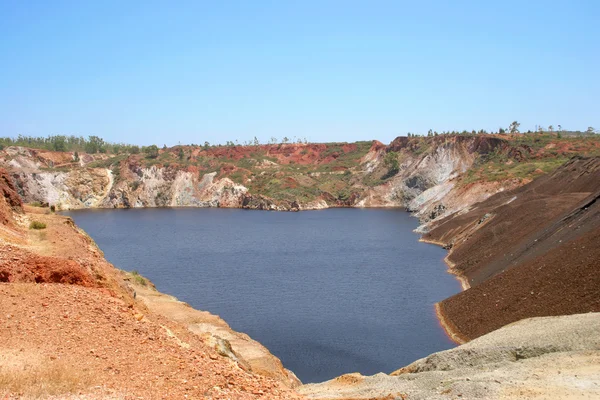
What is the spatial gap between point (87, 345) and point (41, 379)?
214 cm

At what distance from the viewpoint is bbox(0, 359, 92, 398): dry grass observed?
37.0 feet

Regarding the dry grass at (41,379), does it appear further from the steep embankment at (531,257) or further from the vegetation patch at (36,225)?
the steep embankment at (531,257)

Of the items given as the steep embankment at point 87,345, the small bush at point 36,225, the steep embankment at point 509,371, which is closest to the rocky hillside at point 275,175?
the small bush at point 36,225

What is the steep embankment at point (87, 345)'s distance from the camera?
472 inches

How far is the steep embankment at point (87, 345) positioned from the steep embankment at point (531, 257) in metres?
19.0

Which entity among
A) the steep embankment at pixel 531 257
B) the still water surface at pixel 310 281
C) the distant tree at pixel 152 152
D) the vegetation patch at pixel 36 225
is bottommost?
the still water surface at pixel 310 281

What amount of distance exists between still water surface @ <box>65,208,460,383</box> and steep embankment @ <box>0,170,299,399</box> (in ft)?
42.9

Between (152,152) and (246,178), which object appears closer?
(246,178)

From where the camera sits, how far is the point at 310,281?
4766cm

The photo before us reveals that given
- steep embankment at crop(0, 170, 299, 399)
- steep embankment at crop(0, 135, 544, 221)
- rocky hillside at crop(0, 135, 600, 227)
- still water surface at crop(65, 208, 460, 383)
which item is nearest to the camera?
steep embankment at crop(0, 170, 299, 399)

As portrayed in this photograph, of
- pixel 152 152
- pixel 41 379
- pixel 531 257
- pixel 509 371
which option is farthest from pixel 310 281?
pixel 152 152

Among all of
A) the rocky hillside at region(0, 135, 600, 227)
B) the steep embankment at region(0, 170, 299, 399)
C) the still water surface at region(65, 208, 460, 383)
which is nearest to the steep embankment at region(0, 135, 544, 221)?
the rocky hillside at region(0, 135, 600, 227)

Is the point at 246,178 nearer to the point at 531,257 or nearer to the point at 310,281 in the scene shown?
the point at 310,281

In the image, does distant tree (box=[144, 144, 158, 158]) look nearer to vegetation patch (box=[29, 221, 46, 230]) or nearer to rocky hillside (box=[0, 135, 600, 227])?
rocky hillside (box=[0, 135, 600, 227])
